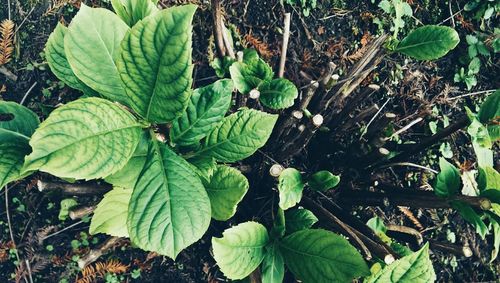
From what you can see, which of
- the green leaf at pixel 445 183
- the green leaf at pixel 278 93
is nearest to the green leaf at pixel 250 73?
the green leaf at pixel 278 93

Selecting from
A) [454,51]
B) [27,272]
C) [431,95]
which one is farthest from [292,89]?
[27,272]

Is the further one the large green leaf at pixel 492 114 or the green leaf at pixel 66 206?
the green leaf at pixel 66 206

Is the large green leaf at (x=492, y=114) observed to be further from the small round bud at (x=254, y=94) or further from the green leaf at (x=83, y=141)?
the green leaf at (x=83, y=141)

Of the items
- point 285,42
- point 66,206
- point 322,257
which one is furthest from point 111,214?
point 285,42

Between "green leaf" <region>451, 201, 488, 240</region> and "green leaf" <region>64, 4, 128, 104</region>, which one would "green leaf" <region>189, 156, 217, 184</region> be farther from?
"green leaf" <region>451, 201, 488, 240</region>

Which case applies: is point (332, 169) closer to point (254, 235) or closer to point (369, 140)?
point (369, 140)

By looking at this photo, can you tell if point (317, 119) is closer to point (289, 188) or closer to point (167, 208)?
point (289, 188)
